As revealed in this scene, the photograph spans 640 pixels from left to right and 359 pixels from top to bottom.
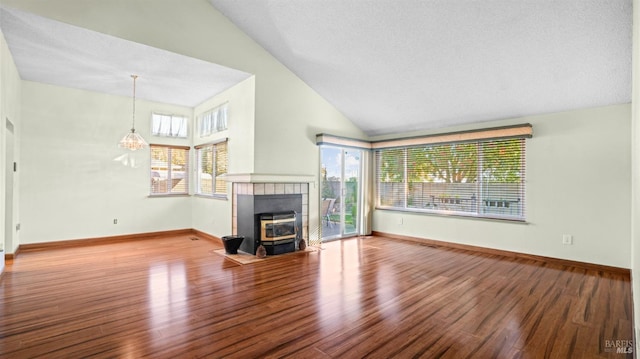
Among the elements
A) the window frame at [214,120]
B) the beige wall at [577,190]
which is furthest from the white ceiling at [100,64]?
the beige wall at [577,190]

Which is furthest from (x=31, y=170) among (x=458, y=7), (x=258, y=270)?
(x=458, y=7)

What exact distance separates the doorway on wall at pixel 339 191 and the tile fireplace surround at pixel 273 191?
416 millimetres

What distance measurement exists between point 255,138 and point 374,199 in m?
3.12

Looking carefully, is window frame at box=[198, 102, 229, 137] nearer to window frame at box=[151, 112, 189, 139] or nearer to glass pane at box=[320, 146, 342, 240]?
window frame at box=[151, 112, 189, 139]

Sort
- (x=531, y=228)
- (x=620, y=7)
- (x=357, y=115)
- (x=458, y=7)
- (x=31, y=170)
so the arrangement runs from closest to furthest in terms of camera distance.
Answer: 1. (x=620, y=7)
2. (x=458, y=7)
3. (x=531, y=228)
4. (x=31, y=170)
5. (x=357, y=115)

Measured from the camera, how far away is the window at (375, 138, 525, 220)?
196 inches

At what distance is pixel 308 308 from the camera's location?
9.45 ft

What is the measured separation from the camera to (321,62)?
15.7ft

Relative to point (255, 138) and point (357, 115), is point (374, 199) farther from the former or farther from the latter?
point (255, 138)

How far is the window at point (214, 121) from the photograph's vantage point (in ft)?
18.7

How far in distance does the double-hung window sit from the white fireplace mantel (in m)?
1.88

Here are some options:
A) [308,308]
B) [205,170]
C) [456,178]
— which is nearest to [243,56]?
[205,170]

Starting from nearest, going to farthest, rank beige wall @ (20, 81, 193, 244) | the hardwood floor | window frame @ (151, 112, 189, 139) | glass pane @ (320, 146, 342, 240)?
the hardwood floor, beige wall @ (20, 81, 193, 244), glass pane @ (320, 146, 342, 240), window frame @ (151, 112, 189, 139)

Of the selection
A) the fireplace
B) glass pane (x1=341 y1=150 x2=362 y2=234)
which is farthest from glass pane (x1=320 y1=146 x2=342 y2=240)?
the fireplace
